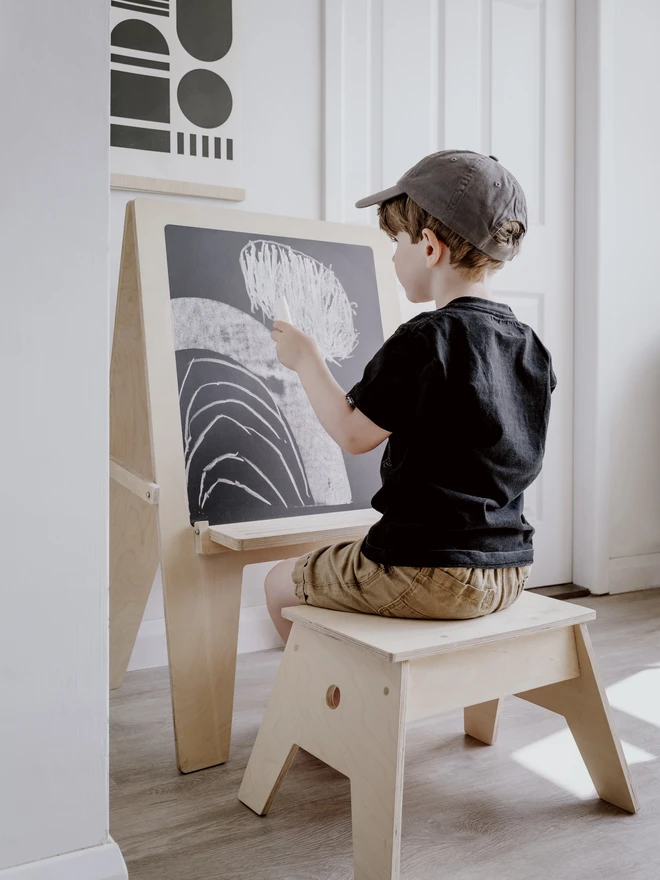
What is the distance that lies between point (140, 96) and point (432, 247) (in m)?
1.00

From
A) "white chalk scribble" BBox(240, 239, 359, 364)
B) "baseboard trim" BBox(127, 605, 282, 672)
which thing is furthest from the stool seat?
"baseboard trim" BBox(127, 605, 282, 672)

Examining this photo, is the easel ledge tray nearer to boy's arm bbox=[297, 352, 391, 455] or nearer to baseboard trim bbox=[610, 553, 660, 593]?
boy's arm bbox=[297, 352, 391, 455]

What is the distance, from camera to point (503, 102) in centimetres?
246

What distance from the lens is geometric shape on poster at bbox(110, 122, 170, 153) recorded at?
1.85 metres

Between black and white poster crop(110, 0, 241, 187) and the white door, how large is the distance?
11.8 inches

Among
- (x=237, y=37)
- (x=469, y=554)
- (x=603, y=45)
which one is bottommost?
(x=469, y=554)

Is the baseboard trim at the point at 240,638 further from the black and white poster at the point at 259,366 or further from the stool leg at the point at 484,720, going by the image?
the stool leg at the point at 484,720

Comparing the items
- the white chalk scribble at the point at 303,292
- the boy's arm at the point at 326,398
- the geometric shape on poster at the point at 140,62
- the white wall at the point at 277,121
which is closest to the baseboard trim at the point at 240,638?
the white wall at the point at 277,121

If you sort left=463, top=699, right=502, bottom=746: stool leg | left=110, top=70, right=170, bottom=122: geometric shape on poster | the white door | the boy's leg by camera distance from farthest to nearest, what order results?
the white door
left=110, top=70, right=170, bottom=122: geometric shape on poster
the boy's leg
left=463, top=699, right=502, bottom=746: stool leg

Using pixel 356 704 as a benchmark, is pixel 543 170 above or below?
above

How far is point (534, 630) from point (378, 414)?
15.1 inches

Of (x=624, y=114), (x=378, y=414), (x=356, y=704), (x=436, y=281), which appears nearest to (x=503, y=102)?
(x=624, y=114)

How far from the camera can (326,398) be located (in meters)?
1.23

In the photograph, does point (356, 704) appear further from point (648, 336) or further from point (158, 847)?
point (648, 336)
